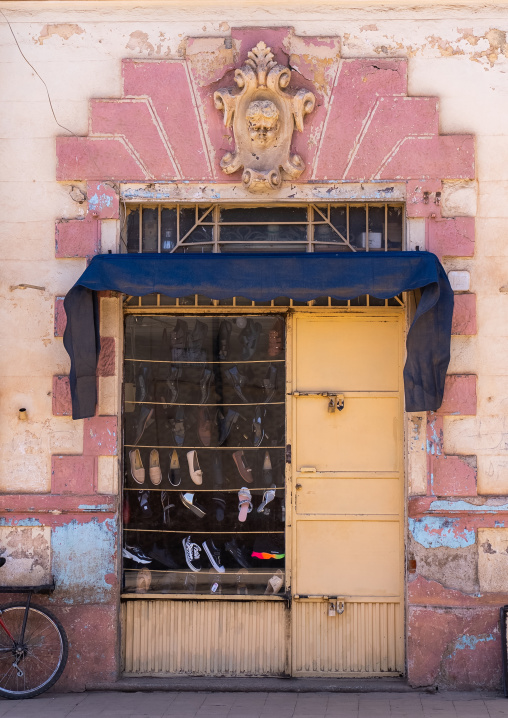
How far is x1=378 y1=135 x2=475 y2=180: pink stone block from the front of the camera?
6.36 m

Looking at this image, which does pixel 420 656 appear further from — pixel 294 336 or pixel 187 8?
pixel 187 8

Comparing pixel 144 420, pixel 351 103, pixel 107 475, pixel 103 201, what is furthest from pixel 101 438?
pixel 351 103

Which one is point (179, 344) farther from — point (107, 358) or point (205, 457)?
point (205, 457)

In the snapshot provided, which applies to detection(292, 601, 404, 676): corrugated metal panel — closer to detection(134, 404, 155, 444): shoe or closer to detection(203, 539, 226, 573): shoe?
detection(203, 539, 226, 573): shoe

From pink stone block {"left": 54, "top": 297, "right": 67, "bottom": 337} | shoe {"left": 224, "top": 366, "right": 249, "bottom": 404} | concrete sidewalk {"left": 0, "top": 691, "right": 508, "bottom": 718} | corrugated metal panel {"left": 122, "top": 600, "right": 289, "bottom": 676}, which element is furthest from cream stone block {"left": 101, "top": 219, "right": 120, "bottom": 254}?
concrete sidewalk {"left": 0, "top": 691, "right": 508, "bottom": 718}

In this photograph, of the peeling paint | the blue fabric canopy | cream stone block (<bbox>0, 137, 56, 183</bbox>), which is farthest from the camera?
cream stone block (<bbox>0, 137, 56, 183</bbox>)

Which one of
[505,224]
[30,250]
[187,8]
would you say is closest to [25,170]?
[30,250]

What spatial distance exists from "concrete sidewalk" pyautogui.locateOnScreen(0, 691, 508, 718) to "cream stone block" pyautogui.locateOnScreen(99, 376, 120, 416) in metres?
2.19

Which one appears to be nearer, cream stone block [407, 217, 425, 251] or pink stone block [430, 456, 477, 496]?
pink stone block [430, 456, 477, 496]

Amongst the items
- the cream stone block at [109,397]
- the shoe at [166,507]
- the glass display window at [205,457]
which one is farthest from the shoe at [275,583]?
the cream stone block at [109,397]

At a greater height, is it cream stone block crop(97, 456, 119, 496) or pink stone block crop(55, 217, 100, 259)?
pink stone block crop(55, 217, 100, 259)

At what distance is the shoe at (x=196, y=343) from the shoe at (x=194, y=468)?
2.63 feet

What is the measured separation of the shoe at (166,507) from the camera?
661 cm

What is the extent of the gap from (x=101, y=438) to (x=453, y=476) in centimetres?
282
